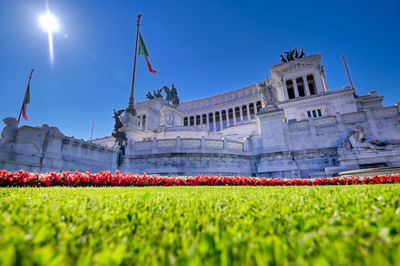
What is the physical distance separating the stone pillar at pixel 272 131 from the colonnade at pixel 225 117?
45.1m

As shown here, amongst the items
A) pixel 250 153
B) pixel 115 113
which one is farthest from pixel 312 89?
pixel 115 113

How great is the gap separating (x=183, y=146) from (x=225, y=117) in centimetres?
5476

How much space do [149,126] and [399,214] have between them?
185ft

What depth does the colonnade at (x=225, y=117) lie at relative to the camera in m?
62.2

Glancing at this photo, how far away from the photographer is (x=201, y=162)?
14891mm

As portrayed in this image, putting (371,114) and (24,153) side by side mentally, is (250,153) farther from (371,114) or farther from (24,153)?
(24,153)

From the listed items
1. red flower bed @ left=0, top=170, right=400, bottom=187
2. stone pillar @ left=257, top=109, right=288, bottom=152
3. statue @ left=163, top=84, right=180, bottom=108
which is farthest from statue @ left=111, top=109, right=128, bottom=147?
statue @ left=163, top=84, right=180, bottom=108

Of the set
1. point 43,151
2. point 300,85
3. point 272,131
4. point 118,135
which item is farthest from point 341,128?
point 300,85

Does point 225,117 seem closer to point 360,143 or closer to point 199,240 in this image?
point 360,143

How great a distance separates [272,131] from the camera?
52.7 feet

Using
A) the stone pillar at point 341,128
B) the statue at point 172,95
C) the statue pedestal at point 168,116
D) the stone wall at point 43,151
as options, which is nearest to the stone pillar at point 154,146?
the stone wall at point 43,151

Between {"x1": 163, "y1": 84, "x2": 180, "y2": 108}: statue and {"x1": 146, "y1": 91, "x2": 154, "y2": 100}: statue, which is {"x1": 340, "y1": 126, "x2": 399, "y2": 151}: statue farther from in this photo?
{"x1": 146, "y1": 91, "x2": 154, "y2": 100}: statue

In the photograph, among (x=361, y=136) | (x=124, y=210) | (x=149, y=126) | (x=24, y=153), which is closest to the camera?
(x=124, y=210)

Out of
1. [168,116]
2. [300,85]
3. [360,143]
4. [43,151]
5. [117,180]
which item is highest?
[300,85]
